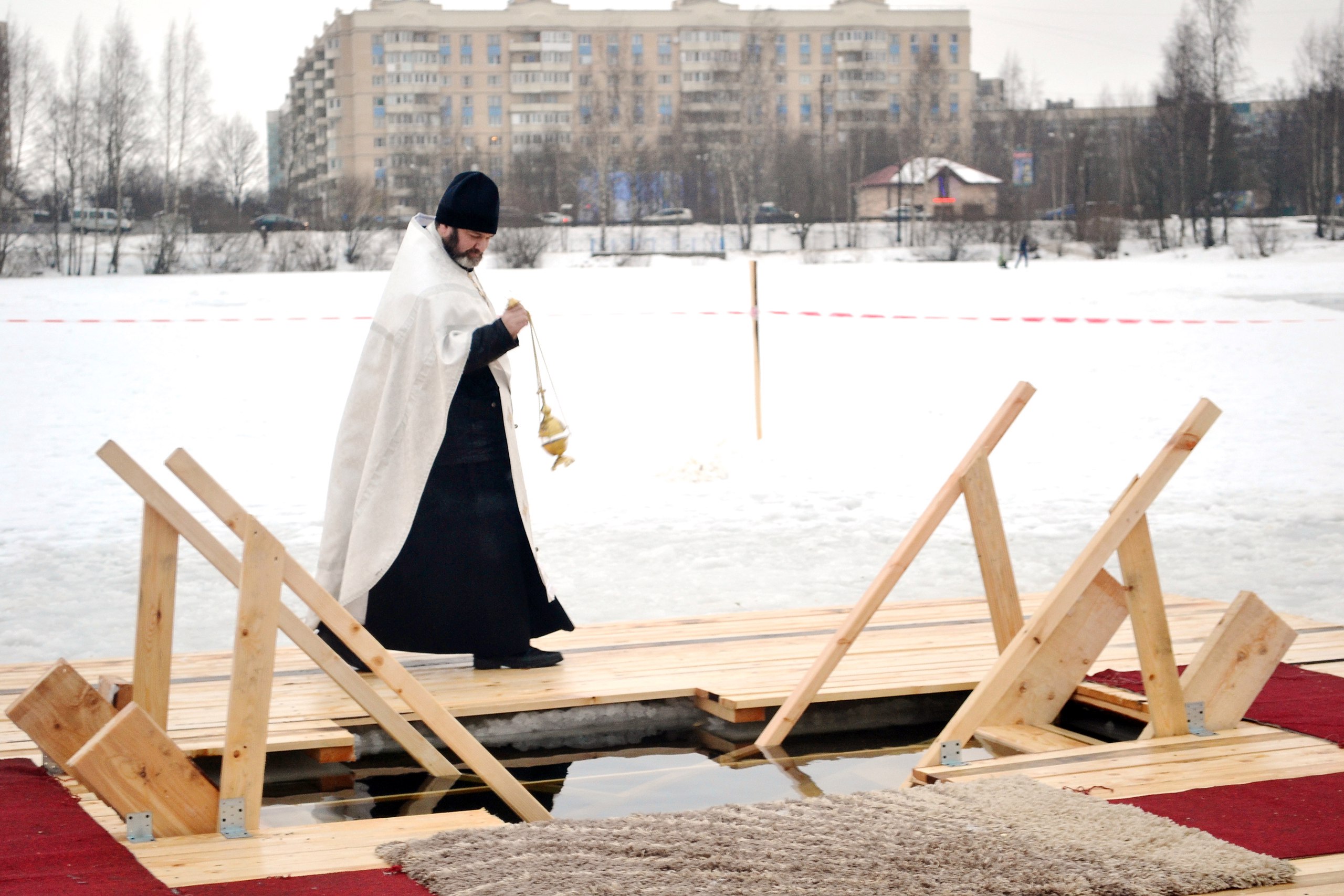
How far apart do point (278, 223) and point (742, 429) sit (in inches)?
1288

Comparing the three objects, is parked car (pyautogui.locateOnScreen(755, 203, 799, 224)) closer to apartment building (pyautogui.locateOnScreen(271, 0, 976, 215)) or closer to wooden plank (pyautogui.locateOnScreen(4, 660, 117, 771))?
Result: apartment building (pyautogui.locateOnScreen(271, 0, 976, 215))

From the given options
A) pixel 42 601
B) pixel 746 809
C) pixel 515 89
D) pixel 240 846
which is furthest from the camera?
pixel 515 89

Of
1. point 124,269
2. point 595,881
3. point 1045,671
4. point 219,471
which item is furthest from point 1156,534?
point 124,269

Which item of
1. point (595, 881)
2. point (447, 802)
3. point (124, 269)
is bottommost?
point (447, 802)

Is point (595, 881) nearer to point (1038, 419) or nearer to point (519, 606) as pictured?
point (519, 606)

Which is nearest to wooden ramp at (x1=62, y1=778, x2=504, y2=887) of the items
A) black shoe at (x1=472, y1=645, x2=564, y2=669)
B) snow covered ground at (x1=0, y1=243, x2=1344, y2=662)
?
black shoe at (x1=472, y1=645, x2=564, y2=669)

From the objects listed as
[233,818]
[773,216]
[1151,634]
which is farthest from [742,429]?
[773,216]

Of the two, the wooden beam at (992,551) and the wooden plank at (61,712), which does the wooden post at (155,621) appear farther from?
the wooden beam at (992,551)

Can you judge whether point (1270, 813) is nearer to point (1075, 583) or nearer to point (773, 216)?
point (1075, 583)

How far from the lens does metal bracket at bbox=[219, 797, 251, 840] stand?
124 inches

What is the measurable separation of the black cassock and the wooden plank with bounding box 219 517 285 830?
4.50ft

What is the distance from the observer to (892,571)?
4.04 m

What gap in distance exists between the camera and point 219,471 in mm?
11477

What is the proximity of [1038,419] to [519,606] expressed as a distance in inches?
392
